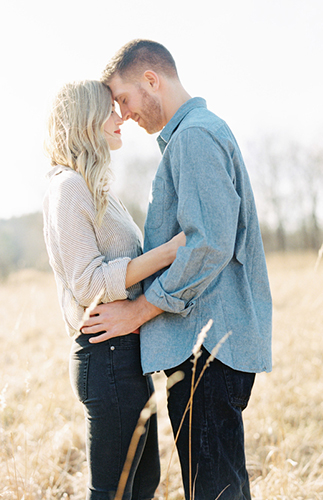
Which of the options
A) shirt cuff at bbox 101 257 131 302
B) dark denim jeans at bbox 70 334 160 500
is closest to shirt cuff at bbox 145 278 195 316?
shirt cuff at bbox 101 257 131 302

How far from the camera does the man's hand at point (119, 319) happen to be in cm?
163

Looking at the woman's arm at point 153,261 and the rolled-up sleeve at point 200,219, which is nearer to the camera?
the rolled-up sleeve at point 200,219

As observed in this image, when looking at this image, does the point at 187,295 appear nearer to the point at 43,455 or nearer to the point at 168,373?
the point at 168,373

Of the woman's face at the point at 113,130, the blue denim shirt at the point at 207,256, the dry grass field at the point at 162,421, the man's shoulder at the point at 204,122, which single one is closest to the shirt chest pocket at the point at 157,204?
the blue denim shirt at the point at 207,256

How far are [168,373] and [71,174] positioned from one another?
906 mm

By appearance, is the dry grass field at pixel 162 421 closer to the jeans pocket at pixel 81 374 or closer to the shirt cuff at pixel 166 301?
the jeans pocket at pixel 81 374

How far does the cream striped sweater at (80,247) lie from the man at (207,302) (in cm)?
11

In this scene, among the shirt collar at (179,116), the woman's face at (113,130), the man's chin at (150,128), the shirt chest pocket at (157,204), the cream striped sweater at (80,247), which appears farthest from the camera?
the man's chin at (150,128)

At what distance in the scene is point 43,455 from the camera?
263 cm

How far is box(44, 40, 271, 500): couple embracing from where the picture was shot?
5.03 ft

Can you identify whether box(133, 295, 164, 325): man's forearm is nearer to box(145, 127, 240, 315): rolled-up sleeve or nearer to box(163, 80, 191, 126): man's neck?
box(145, 127, 240, 315): rolled-up sleeve

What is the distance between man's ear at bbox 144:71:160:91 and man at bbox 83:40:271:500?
31 centimetres

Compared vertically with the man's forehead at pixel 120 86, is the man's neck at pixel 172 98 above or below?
below

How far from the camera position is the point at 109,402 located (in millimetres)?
1575
